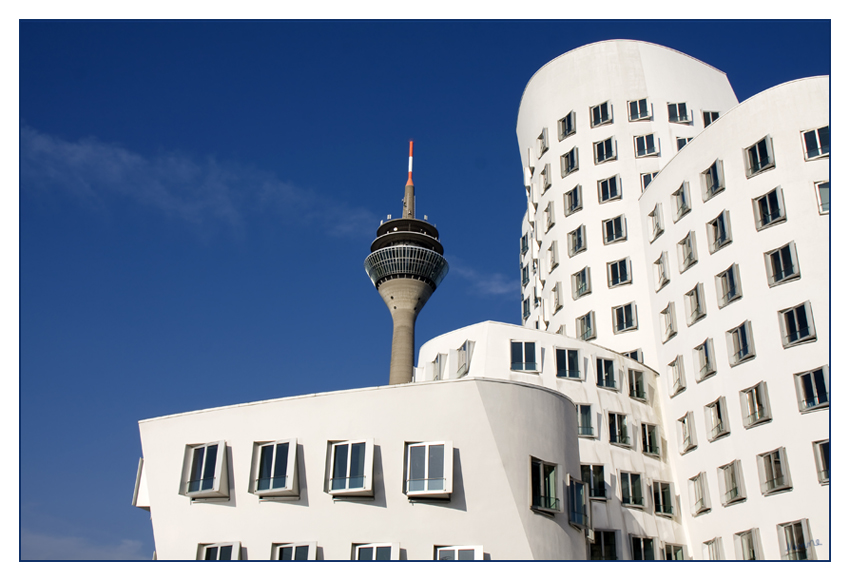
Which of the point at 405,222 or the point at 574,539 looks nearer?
the point at 574,539

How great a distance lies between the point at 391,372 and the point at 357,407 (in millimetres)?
49462

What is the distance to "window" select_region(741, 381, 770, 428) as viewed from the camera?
28322mm

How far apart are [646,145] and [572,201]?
16.3 feet

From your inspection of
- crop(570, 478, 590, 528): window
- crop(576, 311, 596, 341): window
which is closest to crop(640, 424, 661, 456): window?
crop(576, 311, 596, 341): window

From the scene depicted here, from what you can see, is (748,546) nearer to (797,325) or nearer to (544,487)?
(797,325)

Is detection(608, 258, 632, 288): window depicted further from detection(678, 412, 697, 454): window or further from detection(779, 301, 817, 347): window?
detection(779, 301, 817, 347): window

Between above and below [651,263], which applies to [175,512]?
below

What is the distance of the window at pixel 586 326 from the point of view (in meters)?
40.1

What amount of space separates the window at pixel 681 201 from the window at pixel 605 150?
25.5 feet

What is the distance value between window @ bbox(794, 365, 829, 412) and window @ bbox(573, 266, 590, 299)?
1502 centimetres

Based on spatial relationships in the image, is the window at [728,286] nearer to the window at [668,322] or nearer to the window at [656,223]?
the window at [668,322]
